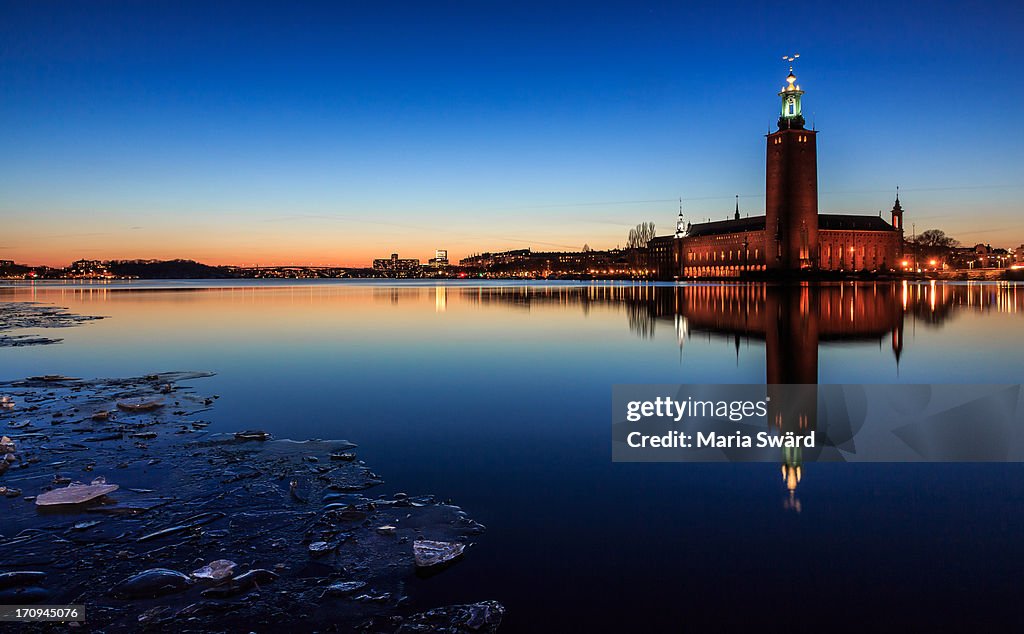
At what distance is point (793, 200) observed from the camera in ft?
374

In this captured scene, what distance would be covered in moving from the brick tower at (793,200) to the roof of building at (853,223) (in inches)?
1052

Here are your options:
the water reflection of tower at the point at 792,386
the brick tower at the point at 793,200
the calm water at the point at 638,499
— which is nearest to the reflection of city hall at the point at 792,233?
the brick tower at the point at 793,200

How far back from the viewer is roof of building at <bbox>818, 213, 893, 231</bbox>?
138475 mm

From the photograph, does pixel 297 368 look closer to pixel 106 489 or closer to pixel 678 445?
pixel 106 489

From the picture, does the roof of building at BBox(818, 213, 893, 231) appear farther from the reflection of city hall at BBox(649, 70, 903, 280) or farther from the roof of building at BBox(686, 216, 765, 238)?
the roof of building at BBox(686, 216, 765, 238)

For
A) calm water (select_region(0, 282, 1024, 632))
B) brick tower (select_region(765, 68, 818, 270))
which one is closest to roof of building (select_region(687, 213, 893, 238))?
brick tower (select_region(765, 68, 818, 270))

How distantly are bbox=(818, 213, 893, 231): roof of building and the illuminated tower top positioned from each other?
2951 cm

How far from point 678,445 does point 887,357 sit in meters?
11.1

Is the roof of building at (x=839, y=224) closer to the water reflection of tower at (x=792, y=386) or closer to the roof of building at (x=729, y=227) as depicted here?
the roof of building at (x=729, y=227)

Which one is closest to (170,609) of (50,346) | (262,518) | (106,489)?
(262,518)

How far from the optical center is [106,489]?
5.89 m

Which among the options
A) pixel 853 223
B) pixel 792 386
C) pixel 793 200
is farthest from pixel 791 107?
pixel 792 386

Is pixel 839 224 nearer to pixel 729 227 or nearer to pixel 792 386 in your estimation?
pixel 729 227

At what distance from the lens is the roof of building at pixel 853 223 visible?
13848 centimetres
